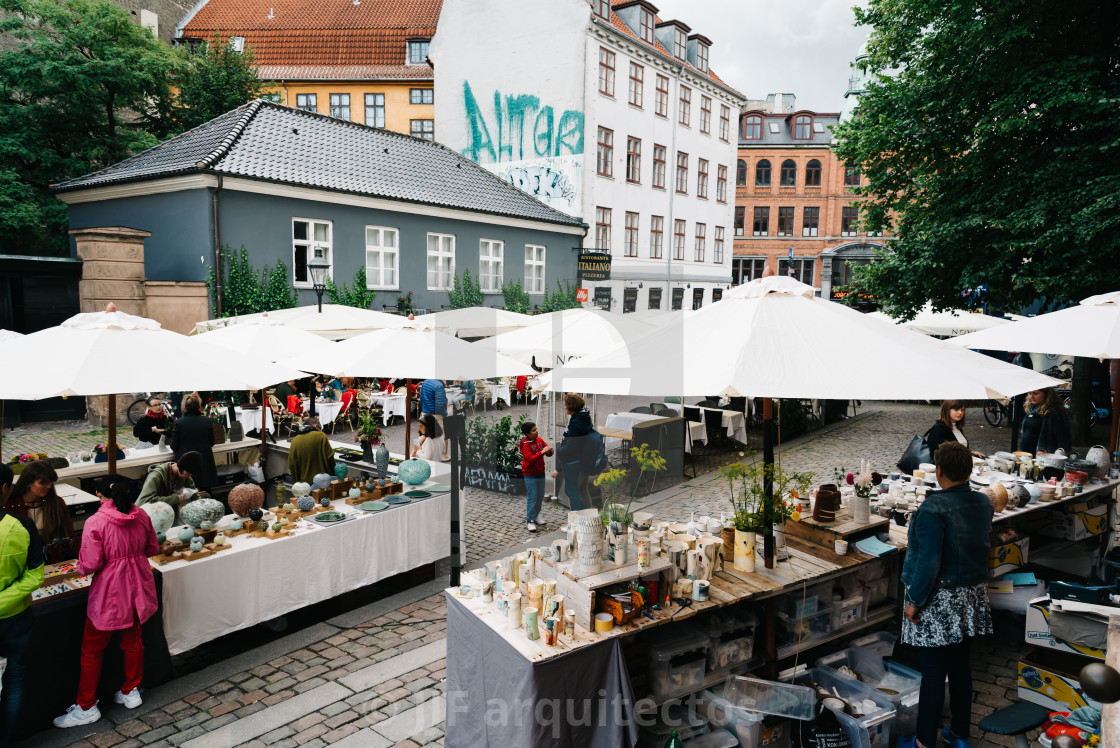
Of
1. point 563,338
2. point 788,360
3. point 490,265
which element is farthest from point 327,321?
point 788,360

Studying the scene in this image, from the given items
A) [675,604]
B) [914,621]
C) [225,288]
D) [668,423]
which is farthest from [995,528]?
[225,288]

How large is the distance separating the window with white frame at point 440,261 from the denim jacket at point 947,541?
67.8ft

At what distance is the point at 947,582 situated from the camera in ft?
14.9

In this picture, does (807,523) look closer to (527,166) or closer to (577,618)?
(577,618)

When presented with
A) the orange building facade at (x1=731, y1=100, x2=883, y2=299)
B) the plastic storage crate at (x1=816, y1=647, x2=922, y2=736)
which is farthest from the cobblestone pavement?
the orange building facade at (x1=731, y1=100, x2=883, y2=299)

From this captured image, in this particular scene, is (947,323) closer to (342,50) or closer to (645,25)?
(645,25)

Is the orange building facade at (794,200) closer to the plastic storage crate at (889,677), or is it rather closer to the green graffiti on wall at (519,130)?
the green graffiti on wall at (519,130)

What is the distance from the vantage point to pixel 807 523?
5715 millimetres

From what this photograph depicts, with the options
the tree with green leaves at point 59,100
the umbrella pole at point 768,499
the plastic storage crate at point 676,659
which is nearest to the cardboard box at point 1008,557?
the umbrella pole at point 768,499

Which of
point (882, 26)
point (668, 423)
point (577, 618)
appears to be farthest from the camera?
point (882, 26)

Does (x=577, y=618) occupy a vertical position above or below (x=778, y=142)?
below

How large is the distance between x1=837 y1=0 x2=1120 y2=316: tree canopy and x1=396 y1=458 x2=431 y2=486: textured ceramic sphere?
11106 mm

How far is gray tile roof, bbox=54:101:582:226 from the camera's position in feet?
62.6

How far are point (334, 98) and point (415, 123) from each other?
4.97m
